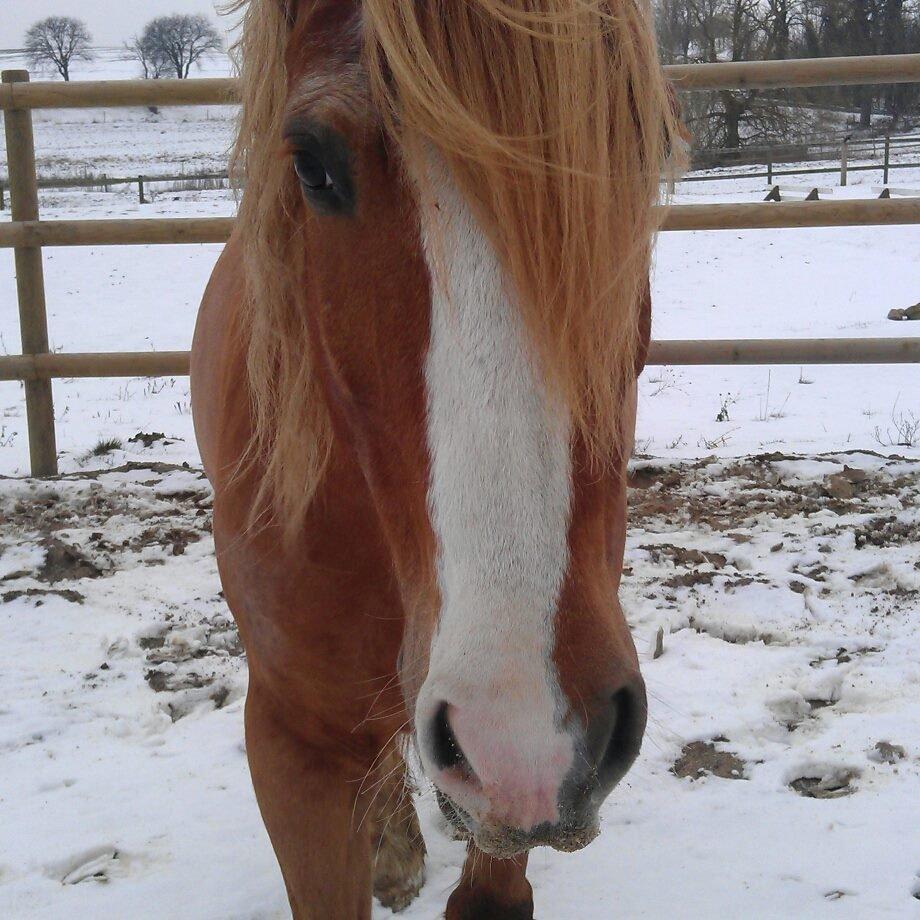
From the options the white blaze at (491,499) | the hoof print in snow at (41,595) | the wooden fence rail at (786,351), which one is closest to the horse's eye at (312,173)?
the white blaze at (491,499)

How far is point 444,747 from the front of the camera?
94 centimetres

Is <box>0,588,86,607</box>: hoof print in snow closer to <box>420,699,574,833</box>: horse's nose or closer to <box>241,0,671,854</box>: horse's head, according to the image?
<box>241,0,671,854</box>: horse's head

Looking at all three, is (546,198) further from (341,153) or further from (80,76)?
(80,76)

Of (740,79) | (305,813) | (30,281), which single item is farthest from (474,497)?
(30,281)

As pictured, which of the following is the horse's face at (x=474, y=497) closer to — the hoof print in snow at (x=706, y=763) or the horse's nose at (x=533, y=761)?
the horse's nose at (x=533, y=761)

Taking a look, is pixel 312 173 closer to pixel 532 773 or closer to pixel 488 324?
pixel 488 324

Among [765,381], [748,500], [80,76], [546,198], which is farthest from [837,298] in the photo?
[80,76]

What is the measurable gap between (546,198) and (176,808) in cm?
178

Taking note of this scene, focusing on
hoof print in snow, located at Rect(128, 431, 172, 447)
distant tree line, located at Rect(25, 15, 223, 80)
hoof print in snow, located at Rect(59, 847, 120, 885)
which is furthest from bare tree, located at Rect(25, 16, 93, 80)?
hoof print in snow, located at Rect(59, 847, 120, 885)

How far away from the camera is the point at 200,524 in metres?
3.70

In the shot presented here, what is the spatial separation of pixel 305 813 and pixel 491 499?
86 centimetres

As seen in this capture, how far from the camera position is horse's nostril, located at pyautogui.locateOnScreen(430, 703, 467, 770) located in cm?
93

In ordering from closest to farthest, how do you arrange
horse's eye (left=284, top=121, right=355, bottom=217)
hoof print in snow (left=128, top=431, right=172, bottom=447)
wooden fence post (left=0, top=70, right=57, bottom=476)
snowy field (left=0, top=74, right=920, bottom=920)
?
1. horse's eye (left=284, top=121, right=355, bottom=217)
2. snowy field (left=0, top=74, right=920, bottom=920)
3. wooden fence post (left=0, top=70, right=57, bottom=476)
4. hoof print in snow (left=128, top=431, right=172, bottom=447)

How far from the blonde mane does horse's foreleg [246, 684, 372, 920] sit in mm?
830
